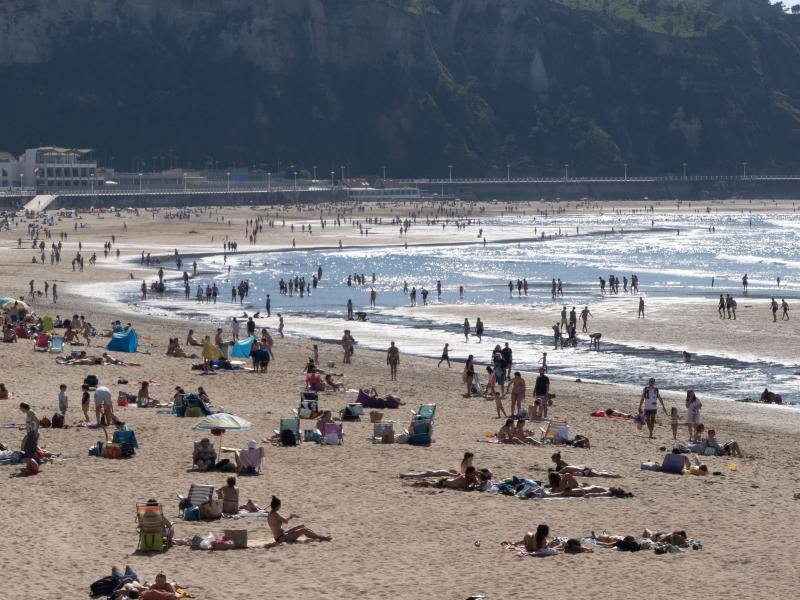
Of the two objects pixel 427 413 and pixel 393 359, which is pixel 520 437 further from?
pixel 393 359

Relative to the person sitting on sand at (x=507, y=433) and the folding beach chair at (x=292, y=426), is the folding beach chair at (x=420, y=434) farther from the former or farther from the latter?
the folding beach chair at (x=292, y=426)

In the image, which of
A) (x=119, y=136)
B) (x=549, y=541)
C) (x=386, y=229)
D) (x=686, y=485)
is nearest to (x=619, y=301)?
(x=686, y=485)

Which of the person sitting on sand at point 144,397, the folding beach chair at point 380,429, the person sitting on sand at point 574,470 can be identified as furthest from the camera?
the person sitting on sand at point 144,397

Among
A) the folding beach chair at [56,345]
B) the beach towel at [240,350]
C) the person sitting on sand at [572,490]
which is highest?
the folding beach chair at [56,345]

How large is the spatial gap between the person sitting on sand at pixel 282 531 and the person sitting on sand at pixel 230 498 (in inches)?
44.0

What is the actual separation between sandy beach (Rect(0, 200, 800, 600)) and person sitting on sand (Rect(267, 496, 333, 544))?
Answer: 13cm

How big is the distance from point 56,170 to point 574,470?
12763 cm

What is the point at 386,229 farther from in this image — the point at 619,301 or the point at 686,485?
the point at 686,485

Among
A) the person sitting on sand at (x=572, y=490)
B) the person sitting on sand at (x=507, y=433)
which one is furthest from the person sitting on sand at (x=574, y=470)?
the person sitting on sand at (x=507, y=433)

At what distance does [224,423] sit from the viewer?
22.4 meters

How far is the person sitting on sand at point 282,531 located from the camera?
53.3ft

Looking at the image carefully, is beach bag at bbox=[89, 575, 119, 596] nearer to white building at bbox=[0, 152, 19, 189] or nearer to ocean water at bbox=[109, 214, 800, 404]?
ocean water at bbox=[109, 214, 800, 404]

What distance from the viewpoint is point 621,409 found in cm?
2739


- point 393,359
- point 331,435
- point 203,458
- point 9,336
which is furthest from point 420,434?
point 9,336
